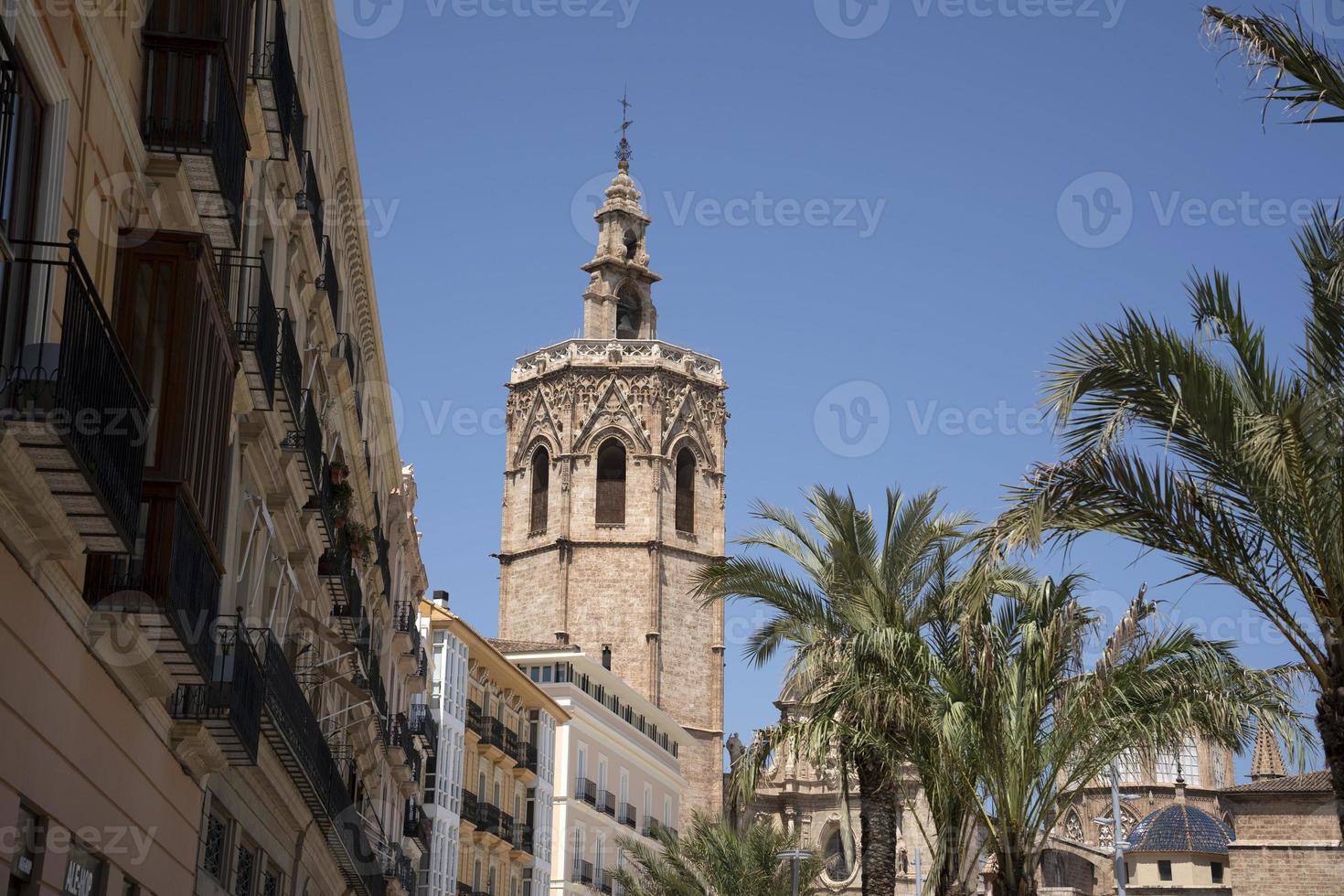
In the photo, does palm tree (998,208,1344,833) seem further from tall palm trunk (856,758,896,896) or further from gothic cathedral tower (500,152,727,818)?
gothic cathedral tower (500,152,727,818)

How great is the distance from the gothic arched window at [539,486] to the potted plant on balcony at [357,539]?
5540 centimetres

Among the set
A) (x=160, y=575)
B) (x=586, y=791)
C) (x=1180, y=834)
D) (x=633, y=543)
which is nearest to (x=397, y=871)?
(x=160, y=575)

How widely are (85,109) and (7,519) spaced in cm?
296

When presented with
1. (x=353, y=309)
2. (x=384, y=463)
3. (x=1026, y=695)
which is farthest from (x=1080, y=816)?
(x=1026, y=695)

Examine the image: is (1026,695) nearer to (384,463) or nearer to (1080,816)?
(384,463)

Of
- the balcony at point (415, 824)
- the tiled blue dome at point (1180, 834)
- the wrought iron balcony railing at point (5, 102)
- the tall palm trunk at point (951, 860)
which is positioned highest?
the tiled blue dome at point (1180, 834)

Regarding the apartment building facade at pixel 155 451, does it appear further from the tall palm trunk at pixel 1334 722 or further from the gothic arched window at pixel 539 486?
the gothic arched window at pixel 539 486

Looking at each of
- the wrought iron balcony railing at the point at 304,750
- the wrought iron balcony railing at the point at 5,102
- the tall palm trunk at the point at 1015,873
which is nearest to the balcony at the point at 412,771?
the wrought iron balcony railing at the point at 304,750

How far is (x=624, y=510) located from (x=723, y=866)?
36.1 metres

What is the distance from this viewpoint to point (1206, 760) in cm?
9981

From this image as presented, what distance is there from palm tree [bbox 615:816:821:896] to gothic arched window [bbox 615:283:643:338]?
3878 centimetres

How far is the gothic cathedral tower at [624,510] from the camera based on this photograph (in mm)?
79375

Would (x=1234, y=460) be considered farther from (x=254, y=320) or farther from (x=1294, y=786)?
(x=1294, y=786)

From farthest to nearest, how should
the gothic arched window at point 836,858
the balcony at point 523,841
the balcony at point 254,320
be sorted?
the gothic arched window at point 836,858, the balcony at point 523,841, the balcony at point 254,320
